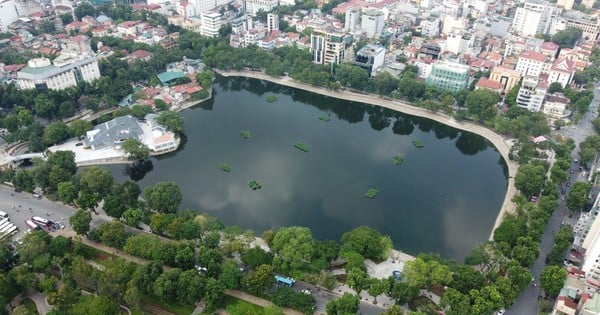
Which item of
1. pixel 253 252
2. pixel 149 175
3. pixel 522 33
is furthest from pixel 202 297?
pixel 522 33

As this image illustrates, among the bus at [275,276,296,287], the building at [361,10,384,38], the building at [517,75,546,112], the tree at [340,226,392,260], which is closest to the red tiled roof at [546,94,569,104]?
the building at [517,75,546,112]

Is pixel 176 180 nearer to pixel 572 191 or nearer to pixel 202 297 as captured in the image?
pixel 202 297

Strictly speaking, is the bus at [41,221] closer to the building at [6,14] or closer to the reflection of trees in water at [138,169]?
the reflection of trees in water at [138,169]

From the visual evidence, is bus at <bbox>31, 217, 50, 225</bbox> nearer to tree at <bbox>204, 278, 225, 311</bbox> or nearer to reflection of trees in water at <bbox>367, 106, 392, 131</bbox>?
tree at <bbox>204, 278, 225, 311</bbox>

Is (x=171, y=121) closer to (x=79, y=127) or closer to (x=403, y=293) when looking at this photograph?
(x=79, y=127)

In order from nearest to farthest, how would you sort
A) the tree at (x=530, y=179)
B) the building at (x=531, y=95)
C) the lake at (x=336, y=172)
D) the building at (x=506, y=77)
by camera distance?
the lake at (x=336, y=172), the tree at (x=530, y=179), the building at (x=531, y=95), the building at (x=506, y=77)

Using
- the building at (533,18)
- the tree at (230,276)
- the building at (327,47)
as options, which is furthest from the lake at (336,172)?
the building at (533,18)

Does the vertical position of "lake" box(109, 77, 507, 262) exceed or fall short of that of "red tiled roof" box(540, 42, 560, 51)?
it falls short
